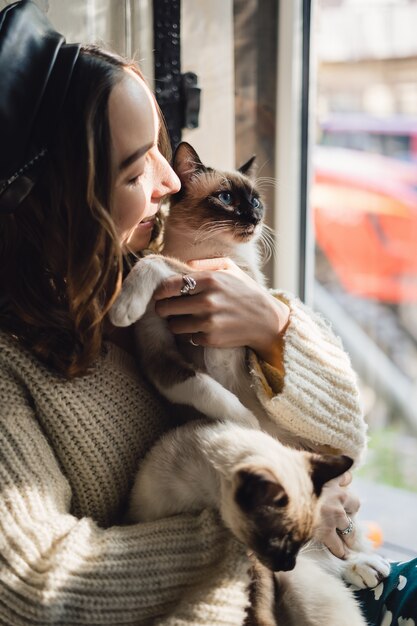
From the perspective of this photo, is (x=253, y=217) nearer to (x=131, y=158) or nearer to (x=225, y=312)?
(x=225, y=312)

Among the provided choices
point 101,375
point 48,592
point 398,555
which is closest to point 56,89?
point 101,375

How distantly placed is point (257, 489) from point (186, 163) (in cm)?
79

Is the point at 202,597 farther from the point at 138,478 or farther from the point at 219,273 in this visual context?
the point at 219,273

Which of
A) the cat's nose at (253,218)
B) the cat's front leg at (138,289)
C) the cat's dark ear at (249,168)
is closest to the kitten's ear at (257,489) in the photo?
the cat's front leg at (138,289)

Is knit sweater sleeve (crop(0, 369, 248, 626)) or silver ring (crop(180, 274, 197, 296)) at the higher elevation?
silver ring (crop(180, 274, 197, 296))

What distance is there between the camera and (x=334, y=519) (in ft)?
4.33

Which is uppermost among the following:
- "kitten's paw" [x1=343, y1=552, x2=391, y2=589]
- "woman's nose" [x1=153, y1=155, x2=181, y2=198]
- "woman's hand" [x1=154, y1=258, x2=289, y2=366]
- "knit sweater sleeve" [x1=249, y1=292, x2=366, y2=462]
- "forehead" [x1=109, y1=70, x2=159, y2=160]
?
"forehead" [x1=109, y1=70, x2=159, y2=160]

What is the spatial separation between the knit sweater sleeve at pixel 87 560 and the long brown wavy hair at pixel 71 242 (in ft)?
0.43

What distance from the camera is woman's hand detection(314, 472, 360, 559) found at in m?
1.30

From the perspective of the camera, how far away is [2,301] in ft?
3.90

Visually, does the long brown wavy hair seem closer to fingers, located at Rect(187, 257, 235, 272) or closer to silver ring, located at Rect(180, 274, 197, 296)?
silver ring, located at Rect(180, 274, 197, 296)

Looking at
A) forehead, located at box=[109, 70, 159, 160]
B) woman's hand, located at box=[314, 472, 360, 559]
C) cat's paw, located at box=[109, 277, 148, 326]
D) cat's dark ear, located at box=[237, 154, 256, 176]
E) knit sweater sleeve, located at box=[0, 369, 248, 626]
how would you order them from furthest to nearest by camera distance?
cat's dark ear, located at box=[237, 154, 256, 176] < woman's hand, located at box=[314, 472, 360, 559] < cat's paw, located at box=[109, 277, 148, 326] < forehead, located at box=[109, 70, 159, 160] < knit sweater sleeve, located at box=[0, 369, 248, 626]

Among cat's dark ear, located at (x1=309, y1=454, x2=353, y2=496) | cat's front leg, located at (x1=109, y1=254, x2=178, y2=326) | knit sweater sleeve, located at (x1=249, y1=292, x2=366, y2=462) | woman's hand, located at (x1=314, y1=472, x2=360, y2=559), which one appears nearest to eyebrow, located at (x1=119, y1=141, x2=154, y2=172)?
cat's front leg, located at (x1=109, y1=254, x2=178, y2=326)

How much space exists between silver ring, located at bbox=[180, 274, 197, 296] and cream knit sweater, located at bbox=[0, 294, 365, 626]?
19 centimetres
